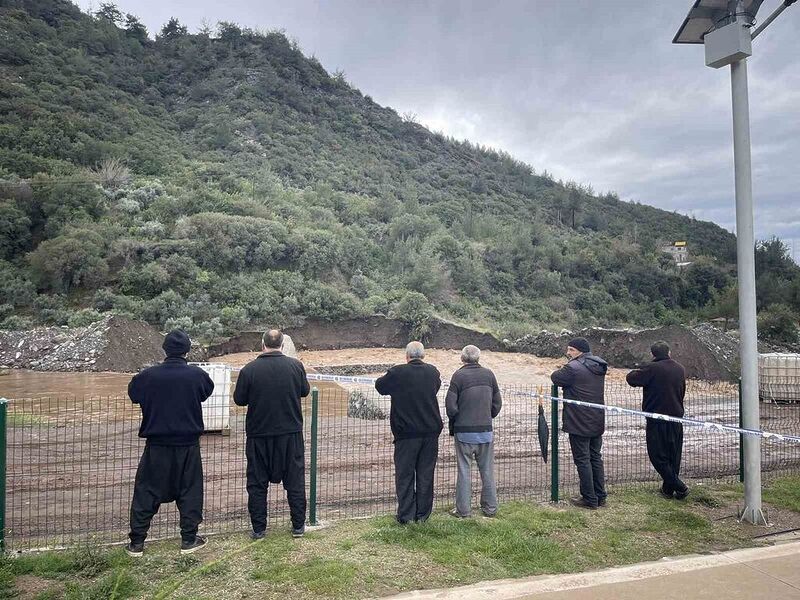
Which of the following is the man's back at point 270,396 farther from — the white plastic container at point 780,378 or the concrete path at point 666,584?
the white plastic container at point 780,378

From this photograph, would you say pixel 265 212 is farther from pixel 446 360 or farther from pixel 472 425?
pixel 472 425

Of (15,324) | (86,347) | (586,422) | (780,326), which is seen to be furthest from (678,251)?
(586,422)

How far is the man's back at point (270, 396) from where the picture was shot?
5.25 meters

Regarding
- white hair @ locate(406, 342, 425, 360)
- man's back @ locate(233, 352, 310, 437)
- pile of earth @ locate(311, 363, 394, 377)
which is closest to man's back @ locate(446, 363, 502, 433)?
white hair @ locate(406, 342, 425, 360)

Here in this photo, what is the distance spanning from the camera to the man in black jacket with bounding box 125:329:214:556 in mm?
4926

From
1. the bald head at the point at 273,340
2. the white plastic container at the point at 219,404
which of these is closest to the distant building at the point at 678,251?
the white plastic container at the point at 219,404

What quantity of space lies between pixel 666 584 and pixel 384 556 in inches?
87.7

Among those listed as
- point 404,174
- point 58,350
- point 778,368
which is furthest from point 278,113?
point 778,368

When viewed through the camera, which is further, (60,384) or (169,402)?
(60,384)

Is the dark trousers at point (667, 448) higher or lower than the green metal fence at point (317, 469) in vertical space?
higher

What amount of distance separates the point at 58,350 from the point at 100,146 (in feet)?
101

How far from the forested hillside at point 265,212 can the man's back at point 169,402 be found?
24.5 metres

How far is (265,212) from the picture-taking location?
4356 centimetres

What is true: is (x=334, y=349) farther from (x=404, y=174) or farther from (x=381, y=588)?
(x=404, y=174)
